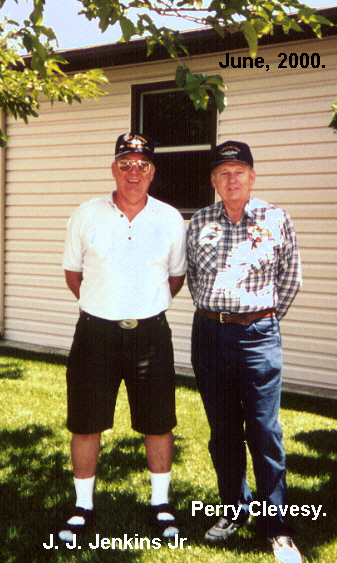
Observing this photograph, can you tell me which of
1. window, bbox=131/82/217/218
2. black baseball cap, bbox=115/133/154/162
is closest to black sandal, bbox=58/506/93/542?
black baseball cap, bbox=115/133/154/162

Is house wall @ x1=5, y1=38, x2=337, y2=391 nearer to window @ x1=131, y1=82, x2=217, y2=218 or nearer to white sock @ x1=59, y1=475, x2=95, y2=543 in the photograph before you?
window @ x1=131, y1=82, x2=217, y2=218

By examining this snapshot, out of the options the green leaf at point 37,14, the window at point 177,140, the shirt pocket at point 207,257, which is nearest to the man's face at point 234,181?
the shirt pocket at point 207,257

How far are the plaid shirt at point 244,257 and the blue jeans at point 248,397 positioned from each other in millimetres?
123

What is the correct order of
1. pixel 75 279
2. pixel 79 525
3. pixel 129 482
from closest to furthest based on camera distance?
pixel 79 525 → pixel 75 279 → pixel 129 482

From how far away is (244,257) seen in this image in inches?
108

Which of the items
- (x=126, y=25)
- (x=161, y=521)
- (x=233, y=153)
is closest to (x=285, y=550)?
(x=161, y=521)

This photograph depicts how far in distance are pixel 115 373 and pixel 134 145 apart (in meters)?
1.27

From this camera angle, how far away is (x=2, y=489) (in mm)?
3520

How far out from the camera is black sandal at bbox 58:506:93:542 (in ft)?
9.65

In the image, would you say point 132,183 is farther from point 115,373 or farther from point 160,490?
point 160,490

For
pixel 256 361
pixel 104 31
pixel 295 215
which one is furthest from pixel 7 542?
pixel 295 215

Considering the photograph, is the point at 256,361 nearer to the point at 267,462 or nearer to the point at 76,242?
the point at 267,462

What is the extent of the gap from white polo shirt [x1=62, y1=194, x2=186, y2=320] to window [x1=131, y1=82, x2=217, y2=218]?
403cm

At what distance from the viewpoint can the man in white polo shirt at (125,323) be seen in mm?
2873
